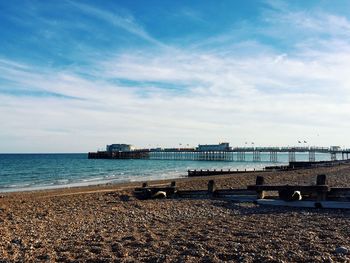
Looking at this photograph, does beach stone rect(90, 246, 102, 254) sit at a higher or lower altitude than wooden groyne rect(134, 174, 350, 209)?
lower

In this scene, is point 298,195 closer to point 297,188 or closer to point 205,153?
point 297,188

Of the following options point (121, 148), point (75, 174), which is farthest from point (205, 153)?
point (75, 174)

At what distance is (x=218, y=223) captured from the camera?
1070 cm

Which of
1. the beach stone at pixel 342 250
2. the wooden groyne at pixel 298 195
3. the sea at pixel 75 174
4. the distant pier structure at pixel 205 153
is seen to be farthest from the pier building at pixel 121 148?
the beach stone at pixel 342 250

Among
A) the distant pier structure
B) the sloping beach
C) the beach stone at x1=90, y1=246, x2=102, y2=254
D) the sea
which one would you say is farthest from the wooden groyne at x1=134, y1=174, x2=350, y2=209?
the distant pier structure

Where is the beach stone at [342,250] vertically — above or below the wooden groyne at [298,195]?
below

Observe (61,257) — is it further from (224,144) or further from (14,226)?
(224,144)

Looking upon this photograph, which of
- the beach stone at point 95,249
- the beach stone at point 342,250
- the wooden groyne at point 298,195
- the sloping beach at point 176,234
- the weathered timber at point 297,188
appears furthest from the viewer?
the weathered timber at point 297,188

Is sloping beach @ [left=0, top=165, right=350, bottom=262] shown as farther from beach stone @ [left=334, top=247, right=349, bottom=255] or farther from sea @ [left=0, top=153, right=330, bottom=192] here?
sea @ [left=0, top=153, right=330, bottom=192]

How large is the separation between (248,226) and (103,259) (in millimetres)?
4023

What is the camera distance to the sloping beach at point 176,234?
24.3ft

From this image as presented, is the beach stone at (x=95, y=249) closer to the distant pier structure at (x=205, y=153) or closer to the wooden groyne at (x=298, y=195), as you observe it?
the wooden groyne at (x=298, y=195)

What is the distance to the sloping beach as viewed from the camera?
740 cm

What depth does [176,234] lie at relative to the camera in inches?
370
